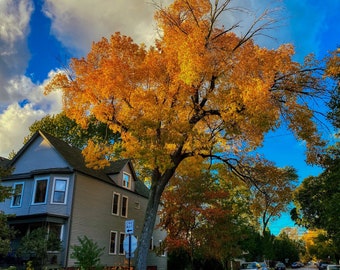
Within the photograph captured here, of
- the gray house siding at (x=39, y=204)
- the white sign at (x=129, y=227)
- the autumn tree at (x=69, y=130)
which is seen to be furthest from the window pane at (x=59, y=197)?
the autumn tree at (x=69, y=130)

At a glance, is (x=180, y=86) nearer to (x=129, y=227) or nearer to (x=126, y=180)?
(x=129, y=227)

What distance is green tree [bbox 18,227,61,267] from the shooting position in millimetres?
20094

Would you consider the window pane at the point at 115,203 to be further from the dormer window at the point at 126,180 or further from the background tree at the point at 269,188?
the background tree at the point at 269,188

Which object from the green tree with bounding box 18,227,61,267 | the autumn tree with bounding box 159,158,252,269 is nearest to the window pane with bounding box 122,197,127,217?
the autumn tree with bounding box 159,158,252,269

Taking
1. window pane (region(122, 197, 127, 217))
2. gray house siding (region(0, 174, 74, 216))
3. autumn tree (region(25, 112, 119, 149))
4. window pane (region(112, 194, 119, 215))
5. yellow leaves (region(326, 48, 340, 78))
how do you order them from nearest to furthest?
yellow leaves (region(326, 48, 340, 78)), gray house siding (region(0, 174, 74, 216)), window pane (region(112, 194, 119, 215)), window pane (region(122, 197, 127, 217)), autumn tree (region(25, 112, 119, 149))

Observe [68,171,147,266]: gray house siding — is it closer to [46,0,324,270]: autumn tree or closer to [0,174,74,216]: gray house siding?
[0,174,74,216]: gray house siding

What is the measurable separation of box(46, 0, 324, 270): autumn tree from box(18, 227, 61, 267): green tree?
5645 millimetres

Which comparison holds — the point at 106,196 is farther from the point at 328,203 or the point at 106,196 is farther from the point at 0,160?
the point at 328,203

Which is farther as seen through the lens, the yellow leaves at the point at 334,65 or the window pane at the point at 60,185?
the window pane at the point at 60,185

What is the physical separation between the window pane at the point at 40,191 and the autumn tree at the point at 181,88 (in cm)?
650

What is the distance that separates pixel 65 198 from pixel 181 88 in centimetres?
1165

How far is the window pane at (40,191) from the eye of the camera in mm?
24125

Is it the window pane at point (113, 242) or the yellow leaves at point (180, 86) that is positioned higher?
the yellow leaves at point (180, 86)

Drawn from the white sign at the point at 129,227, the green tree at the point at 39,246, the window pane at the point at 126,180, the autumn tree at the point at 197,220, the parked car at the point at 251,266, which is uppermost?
the window pane at the point at 126,180
